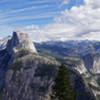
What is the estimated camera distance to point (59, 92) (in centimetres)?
6006

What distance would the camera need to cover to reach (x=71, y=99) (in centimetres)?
5997

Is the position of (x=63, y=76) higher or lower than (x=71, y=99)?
higher

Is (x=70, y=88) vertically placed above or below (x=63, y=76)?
below

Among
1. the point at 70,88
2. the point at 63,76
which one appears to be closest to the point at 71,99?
the point at 70,88

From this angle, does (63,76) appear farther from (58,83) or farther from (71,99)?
(71,99)

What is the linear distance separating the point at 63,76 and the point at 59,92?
4973mm

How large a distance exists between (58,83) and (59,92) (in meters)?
2.71

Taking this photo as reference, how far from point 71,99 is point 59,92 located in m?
4.20

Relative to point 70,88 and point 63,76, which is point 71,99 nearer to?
point 70,88

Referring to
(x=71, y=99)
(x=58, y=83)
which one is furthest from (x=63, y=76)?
(x=71, y=99)

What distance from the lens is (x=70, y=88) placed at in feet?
202

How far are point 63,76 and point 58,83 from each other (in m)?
2.63
